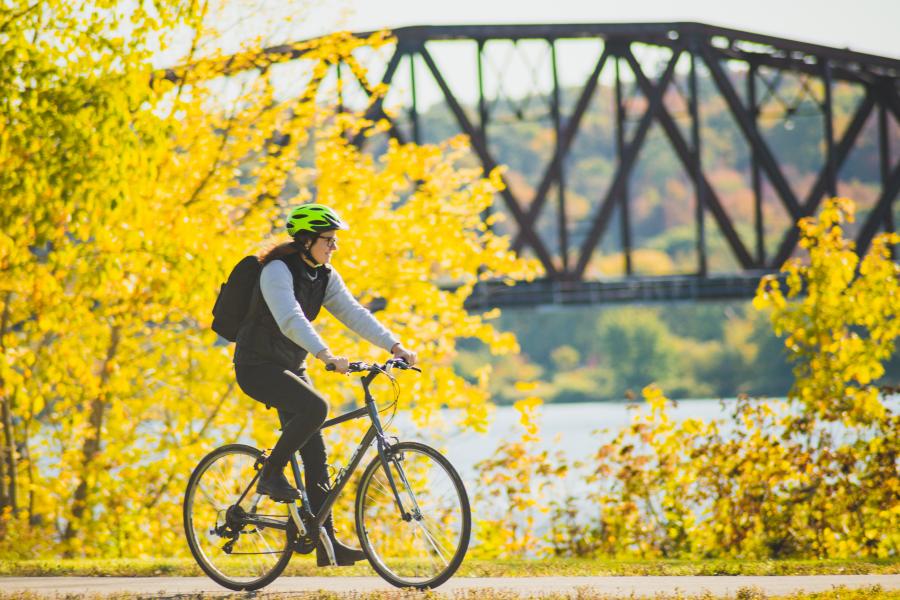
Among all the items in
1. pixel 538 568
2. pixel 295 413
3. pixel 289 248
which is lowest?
pixel 538 568

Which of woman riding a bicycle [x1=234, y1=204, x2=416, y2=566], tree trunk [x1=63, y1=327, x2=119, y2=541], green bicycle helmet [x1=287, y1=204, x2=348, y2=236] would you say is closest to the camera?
woman riding a bicycle [x1=234, y1=204, x2=416, y2=566]

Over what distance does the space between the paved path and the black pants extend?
0.67 m

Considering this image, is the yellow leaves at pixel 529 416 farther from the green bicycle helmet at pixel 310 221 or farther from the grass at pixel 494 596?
the green bicycle helmet at pixel 310 221

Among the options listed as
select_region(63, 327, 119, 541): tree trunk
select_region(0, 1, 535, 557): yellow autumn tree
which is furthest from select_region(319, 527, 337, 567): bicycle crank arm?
select_region(63, 327, 119, 541): tree trunk

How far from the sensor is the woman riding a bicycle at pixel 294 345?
21.4 ft

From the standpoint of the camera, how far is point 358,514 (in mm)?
6641

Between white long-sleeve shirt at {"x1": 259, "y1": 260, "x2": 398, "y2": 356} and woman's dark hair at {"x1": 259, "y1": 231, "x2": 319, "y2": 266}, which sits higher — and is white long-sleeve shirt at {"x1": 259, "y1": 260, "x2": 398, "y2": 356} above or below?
below

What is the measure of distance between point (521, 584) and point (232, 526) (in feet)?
5.37

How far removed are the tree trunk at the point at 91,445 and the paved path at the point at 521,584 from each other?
402cm

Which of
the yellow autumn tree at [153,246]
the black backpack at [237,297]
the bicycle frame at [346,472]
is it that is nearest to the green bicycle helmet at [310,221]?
the black backpack at [237,297]

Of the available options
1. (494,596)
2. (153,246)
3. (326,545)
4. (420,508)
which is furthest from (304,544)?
(153,246)

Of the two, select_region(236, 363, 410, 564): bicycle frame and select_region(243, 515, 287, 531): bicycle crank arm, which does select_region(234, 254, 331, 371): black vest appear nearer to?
select_region(236, 363, 410, 564): bicycle frame

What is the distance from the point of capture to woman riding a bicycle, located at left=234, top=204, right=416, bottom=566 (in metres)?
6.51

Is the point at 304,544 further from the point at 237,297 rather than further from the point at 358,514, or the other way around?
the point at 237,297
